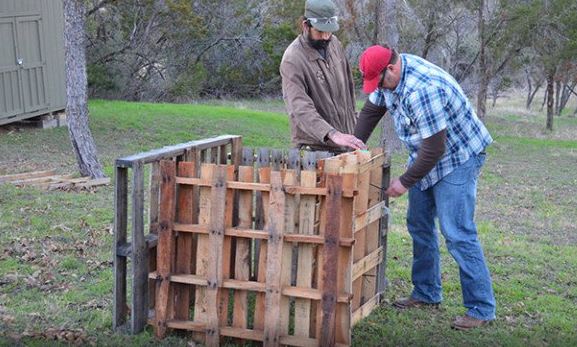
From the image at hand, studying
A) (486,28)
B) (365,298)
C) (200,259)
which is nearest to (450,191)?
(365,298)

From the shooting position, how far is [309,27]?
19.2 feet

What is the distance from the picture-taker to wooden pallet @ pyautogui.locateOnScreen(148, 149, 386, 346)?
4.51 metres

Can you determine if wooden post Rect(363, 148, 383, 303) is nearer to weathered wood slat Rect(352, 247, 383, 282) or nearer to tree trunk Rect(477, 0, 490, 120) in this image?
weathered wood slat Rect(352, 247, 383, 282)

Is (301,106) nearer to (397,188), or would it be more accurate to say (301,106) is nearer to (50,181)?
(397,188)

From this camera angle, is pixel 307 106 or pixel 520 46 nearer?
pixel 307 106

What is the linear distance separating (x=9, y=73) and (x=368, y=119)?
499 inches

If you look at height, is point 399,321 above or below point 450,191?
below

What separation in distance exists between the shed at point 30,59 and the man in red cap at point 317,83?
465 inches

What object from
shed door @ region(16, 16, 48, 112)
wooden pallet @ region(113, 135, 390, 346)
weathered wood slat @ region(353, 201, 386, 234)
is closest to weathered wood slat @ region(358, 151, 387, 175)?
wooden pallet @ region(113, 135, 390, 346)

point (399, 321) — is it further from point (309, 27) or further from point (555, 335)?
point (309, 27)

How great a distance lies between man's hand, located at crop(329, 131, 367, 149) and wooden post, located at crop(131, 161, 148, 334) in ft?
4.79

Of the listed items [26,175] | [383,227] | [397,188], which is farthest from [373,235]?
[26,175]

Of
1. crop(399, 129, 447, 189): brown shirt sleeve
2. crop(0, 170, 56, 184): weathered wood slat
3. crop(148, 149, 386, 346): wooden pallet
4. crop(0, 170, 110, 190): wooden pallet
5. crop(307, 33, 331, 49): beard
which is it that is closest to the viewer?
crop(148, 149, 386, 346): wooden pallet

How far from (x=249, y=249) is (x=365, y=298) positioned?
1087 millimetres
